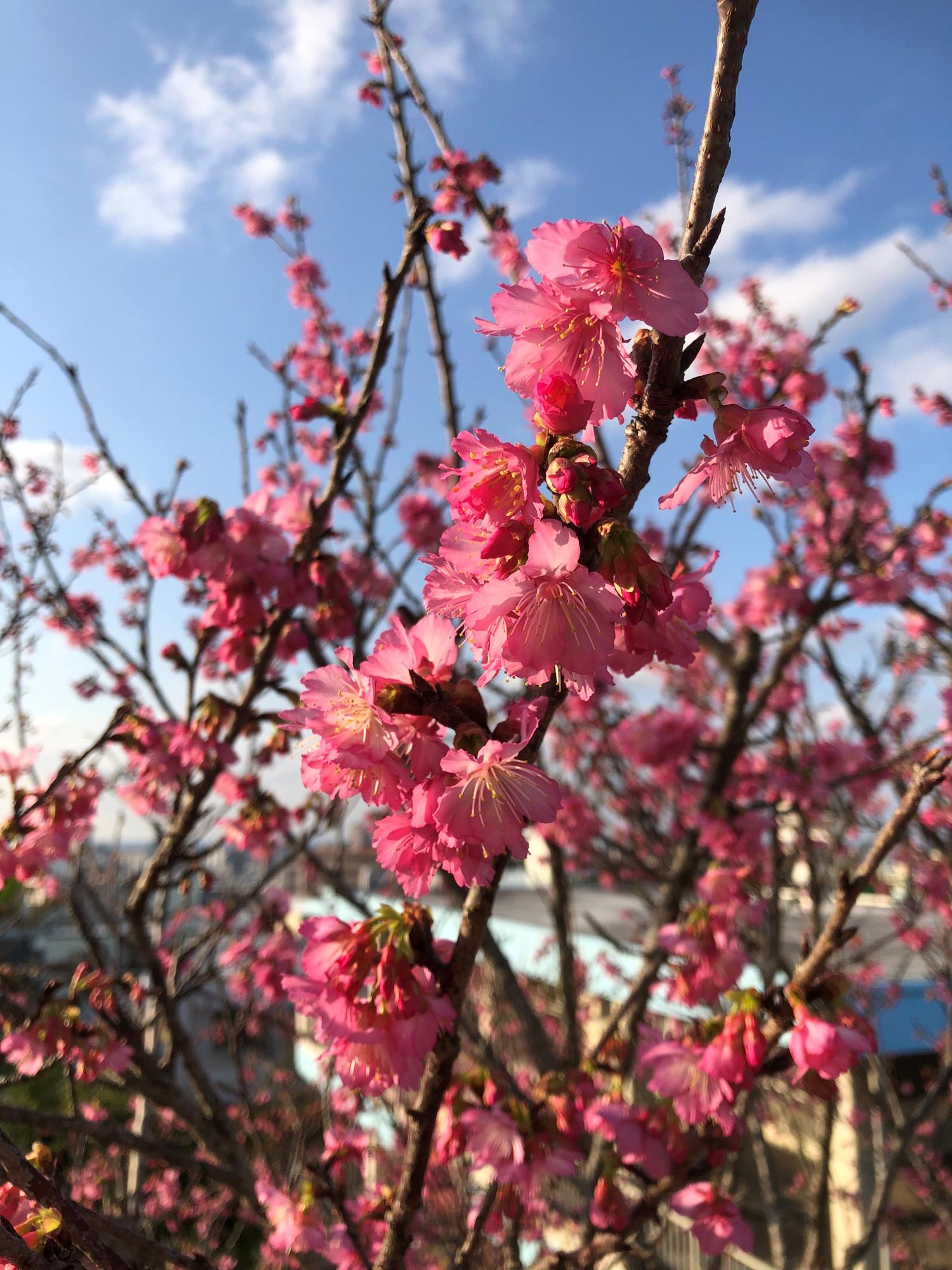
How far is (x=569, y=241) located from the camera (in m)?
0.96

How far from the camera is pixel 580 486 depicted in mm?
872

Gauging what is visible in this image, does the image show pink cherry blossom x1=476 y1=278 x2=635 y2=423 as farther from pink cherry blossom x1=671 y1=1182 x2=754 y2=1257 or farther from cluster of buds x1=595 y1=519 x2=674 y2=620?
pink cherry blossom x1=671 y1=1182 x2=754 y2=1257

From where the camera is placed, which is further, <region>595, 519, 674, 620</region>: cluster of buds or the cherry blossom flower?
the cherry blossom flower

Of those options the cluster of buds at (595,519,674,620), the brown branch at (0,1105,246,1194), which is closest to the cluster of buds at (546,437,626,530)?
the cluster of buds at (595,519,674,620)

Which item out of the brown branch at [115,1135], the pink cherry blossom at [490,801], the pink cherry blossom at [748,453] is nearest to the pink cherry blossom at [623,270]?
the pink cherry blossom at [748,453]

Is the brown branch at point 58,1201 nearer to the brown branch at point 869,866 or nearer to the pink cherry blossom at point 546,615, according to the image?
the pink cherry blossom at point 546,615

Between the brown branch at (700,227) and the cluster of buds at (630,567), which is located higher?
the brown branch at (700,227)

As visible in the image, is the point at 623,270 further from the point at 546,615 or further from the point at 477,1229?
the point at 477,1229

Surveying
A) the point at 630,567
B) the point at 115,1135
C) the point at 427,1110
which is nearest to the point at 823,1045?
the point at 427,1110

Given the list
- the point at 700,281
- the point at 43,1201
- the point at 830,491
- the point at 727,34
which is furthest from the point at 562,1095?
the point at 830,491

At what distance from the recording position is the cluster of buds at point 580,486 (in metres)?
0.87

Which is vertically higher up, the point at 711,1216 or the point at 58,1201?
the point at 711,1216

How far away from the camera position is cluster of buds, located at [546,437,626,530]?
0.87m

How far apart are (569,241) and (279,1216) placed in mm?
2584
